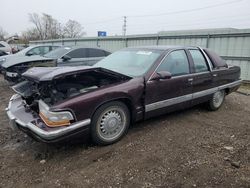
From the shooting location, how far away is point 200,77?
4.79 meters

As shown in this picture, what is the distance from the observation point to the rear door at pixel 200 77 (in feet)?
15.5

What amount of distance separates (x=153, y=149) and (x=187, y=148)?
54 cm

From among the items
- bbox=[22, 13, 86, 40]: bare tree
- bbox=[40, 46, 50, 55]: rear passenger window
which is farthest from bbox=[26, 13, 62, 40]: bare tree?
bbox=[40, 46, 50, 55]: rear passenger window

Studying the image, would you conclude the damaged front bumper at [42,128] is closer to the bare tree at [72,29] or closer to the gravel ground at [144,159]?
the gravel ground at [144,159]

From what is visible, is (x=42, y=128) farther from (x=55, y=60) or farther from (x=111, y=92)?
(x=55, y=60)

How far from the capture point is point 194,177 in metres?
2.84

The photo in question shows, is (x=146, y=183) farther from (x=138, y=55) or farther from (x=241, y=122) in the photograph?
(x=241, y=122)

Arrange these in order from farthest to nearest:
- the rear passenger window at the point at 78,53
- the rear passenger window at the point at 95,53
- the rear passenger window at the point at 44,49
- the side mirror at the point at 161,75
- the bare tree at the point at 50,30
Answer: the bare tree at the point at 50,30 < the rear passenger window at the point at 44,49 < the rear passenger window at the point at 95,53 < the rear passenger window at the point at 78,53 < the side mirror at the point at 161,75

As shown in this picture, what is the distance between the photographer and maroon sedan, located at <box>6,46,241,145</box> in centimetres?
314

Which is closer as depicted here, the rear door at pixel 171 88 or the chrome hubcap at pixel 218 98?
the rear door at pixel 171 88

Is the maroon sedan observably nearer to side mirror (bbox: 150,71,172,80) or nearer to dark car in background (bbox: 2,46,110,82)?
side mirror (bbox: 150,71,172,80)

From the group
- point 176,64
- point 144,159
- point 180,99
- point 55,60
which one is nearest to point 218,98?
point 180,99

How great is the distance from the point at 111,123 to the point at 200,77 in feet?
7.53

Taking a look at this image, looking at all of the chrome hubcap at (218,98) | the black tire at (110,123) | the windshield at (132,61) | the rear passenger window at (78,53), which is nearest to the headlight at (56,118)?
the black tire at (110,123)
